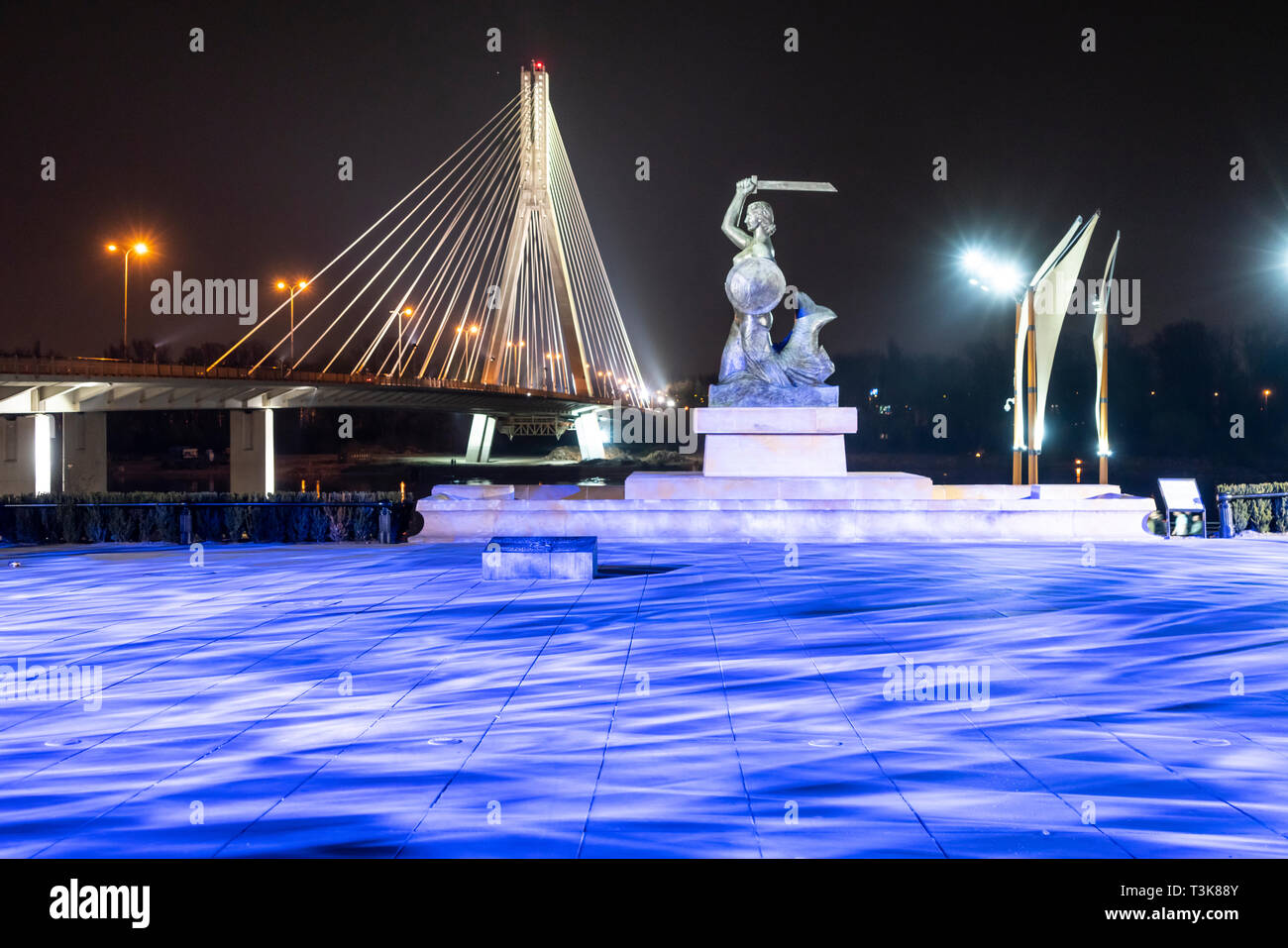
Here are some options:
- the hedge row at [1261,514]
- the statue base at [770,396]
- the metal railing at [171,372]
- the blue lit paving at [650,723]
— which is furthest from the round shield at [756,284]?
the metal railing at [171,372]

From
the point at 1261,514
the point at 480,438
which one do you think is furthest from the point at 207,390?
the point at 1261,514

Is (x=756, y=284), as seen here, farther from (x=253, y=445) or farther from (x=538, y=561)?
(x=253, y=445)

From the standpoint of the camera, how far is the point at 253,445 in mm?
48656

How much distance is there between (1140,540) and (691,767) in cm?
1269

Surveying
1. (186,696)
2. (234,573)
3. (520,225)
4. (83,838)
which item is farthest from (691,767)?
(520,225)

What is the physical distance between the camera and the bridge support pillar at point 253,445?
4847cm

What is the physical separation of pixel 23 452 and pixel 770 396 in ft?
108

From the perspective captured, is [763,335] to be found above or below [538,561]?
above

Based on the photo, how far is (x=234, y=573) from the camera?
494 inches

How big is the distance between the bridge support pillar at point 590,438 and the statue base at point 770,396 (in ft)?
150

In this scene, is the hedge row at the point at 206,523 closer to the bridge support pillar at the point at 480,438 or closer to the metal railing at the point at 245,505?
the metal railing at the point at 245,505

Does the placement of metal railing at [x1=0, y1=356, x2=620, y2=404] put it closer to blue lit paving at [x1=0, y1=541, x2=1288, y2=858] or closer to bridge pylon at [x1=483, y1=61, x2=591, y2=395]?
bridge pylon at [x1=483, y1=61, x2=591, y2=395]

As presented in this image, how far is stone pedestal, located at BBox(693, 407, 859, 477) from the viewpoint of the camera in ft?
57.5
